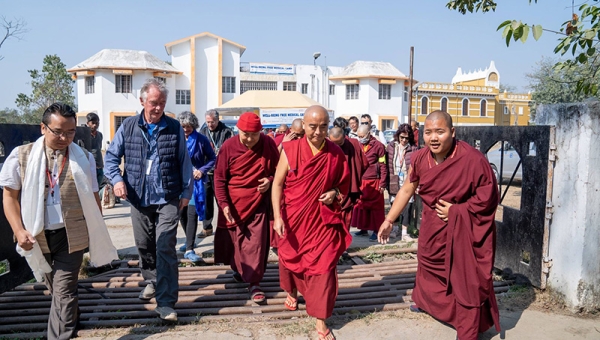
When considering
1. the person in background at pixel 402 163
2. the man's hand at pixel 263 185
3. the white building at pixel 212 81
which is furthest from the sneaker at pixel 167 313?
the white building at pixel 212 81

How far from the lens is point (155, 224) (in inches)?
168

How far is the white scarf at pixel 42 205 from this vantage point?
10.6 feet

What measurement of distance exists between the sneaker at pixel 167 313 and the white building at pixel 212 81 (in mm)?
30971

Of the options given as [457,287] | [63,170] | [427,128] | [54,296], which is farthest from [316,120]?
[54,296]

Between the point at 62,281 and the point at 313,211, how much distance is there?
6.35 feet

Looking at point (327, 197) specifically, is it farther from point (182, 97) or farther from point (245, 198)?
point (182, 97)

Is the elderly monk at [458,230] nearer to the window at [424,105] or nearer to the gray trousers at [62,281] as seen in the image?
the gray trousers at [62,281]

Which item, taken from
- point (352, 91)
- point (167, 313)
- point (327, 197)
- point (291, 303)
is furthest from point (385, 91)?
point (167, 313)

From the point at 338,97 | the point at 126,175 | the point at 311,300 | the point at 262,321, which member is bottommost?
the point at 262,321

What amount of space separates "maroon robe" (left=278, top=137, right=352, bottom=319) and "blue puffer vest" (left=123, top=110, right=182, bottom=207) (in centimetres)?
97

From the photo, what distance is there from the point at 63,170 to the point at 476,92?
46501 millimetres

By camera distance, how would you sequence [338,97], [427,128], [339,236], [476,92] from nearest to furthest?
1. [427,128]
2. [339,236]
3. [338,97]
4. [476,92]

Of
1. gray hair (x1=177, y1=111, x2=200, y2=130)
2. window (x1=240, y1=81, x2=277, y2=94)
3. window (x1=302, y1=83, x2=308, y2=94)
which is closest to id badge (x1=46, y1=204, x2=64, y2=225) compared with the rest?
gray hair (x1=177, y1=111, x2=200, y2=130)

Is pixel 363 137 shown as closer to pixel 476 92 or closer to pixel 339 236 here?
pixel 339 236
